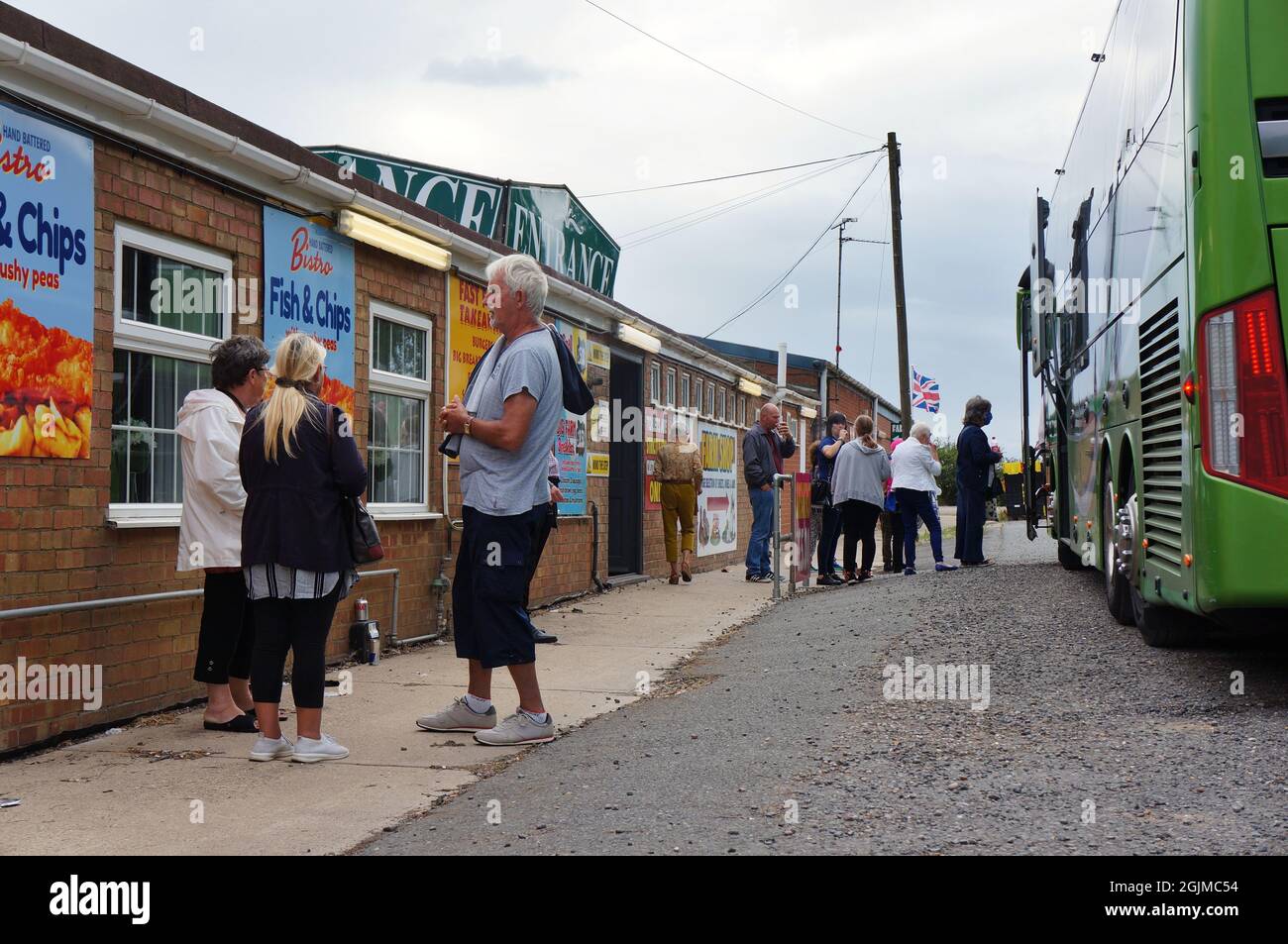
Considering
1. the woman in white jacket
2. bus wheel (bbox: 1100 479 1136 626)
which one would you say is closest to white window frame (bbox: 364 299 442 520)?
the woman in white jacket

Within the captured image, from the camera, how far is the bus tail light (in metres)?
5.71

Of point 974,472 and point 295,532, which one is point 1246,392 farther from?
point 974,472

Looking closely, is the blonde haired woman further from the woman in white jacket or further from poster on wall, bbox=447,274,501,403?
poster on wall, bbox=447,274,501,403

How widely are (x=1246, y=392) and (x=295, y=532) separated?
4110mm

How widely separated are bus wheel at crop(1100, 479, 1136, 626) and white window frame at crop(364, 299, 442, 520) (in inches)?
196

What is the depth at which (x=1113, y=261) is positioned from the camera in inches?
340

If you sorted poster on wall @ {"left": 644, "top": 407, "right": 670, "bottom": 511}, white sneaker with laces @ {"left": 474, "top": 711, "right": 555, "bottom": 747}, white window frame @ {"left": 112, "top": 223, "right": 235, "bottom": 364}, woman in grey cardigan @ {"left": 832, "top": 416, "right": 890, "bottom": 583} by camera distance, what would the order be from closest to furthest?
1. white sneaker with laces @ {"left": 474, "top": 711, "right": 555, "bottom": 747}
2. white window frame @ {"left": 112, "top": 223, "right": 235, "bottom": 364}
3. woman in grey cardigan @ {"left": 832, "top": 416, "right": 890, "bottom": 583}
4. poster on wall @ {"left": 644, "top": 407, "right": 670, "bottom": 511}

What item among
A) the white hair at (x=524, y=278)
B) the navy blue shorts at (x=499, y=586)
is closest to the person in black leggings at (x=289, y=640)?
the navy blue shorts at (x=499, y=586)

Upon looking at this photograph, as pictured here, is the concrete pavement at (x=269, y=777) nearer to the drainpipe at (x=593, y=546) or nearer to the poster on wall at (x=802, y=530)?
the drainpipe at (x=593, y=546)

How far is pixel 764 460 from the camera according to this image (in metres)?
15.6

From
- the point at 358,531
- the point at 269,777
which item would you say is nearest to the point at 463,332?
the point at 358,531
